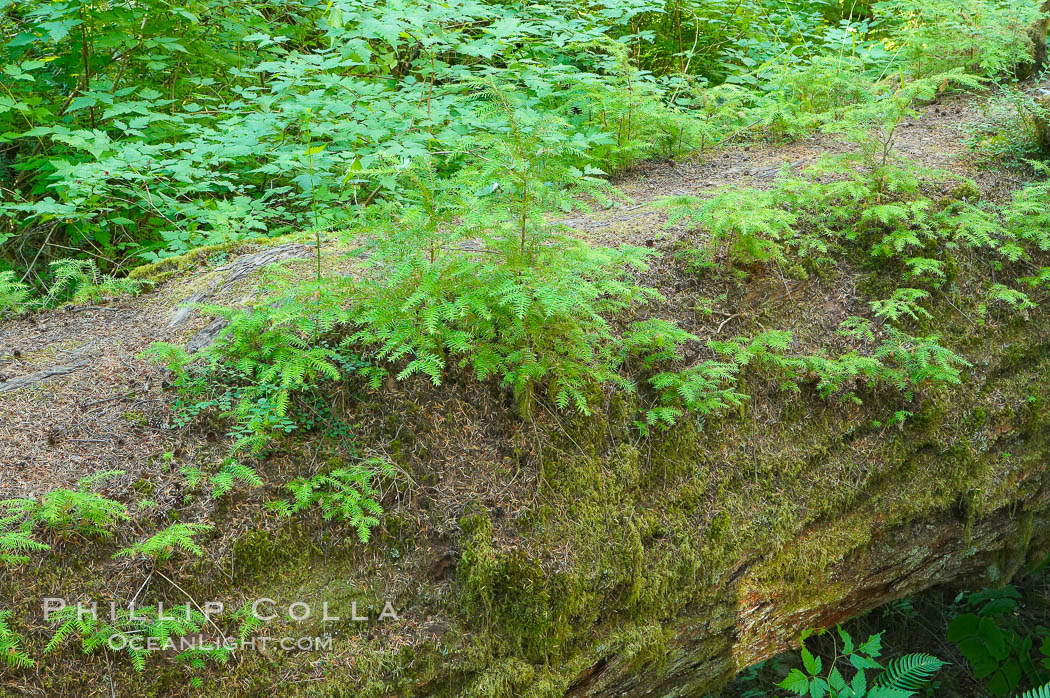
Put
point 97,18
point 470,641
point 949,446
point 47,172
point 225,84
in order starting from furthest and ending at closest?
1. point 225,84
2. point 47,172
3. point 97,18
4. point 949,446
5. point 470,641

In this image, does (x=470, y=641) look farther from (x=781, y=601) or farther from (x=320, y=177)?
(x=320, y=177)

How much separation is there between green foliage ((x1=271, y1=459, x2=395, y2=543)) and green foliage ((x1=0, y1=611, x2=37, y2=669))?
0.95 metres

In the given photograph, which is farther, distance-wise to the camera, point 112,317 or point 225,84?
point 225,84

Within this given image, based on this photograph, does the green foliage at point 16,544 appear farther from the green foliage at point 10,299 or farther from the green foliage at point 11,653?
the green foliage at point 10,299

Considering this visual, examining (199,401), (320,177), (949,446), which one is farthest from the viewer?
(320,177)

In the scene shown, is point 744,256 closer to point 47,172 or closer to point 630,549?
point 630,549

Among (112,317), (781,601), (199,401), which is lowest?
(781,601)

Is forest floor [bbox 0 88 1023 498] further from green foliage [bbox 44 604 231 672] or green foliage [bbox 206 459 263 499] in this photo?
green foliage [bbox 44 604 231 672]

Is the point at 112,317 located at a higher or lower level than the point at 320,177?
lower

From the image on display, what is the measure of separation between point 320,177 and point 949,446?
14.8ft

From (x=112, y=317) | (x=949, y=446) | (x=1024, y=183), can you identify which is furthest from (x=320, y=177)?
(x=1024, y=183)

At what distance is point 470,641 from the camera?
3.08 m

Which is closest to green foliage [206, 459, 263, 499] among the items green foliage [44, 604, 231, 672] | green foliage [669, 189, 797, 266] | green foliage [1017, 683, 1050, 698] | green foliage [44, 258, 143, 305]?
green foliage [44, 604, 231, 672]

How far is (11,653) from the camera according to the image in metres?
2.39
